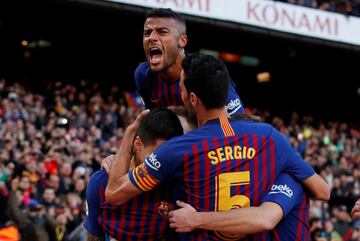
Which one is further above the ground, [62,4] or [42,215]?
[62,4]

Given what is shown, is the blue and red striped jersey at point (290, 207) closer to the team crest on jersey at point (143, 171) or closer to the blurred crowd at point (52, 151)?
the team crest on jersey at point (143, 171)

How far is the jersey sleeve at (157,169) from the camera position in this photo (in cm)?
393

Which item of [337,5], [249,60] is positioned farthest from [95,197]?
[249,60]

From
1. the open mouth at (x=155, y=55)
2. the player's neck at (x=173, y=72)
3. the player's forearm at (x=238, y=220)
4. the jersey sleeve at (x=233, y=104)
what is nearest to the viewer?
the player's forearm at (x=238, y=220)

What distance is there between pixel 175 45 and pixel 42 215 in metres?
5.89

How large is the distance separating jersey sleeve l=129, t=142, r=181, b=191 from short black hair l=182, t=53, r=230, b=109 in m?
0.29

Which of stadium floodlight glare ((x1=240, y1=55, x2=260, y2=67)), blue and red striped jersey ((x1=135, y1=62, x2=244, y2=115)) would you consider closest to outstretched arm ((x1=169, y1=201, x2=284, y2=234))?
blue and red striped jersey ((x1=135, y1=62, x2=244, y2=115))

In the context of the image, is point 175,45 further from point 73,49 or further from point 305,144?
point 73,49

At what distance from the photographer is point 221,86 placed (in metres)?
3.96

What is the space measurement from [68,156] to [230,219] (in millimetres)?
9473

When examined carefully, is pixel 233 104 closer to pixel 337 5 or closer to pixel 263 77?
pixel 337 5

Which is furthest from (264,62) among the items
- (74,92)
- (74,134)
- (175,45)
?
(175,45)

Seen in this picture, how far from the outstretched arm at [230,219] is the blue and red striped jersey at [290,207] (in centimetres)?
8

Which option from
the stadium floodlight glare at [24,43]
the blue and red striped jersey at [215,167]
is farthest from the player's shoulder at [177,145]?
the stadium floodlight glare at [24,43]
